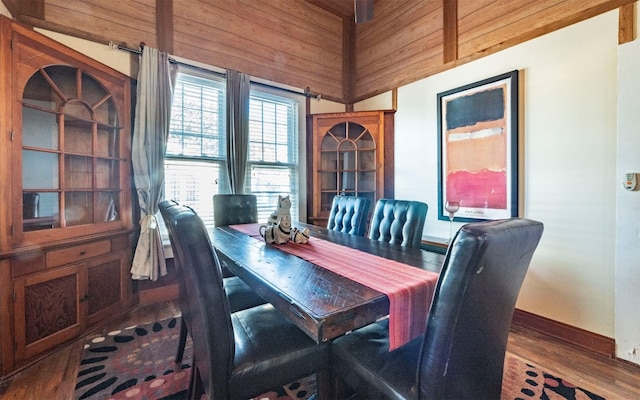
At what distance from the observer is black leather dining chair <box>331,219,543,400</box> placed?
77 centimetres

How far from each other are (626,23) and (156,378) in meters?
3.80

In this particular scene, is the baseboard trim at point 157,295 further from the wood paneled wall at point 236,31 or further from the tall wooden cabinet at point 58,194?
the wood paneled wall at point 236,31

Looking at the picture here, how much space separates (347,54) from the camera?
166 inches

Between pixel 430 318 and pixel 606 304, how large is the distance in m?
2.08

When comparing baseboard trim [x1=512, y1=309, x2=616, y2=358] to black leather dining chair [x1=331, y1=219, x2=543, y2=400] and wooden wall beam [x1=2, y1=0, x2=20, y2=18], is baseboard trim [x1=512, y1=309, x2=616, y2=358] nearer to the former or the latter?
black leather dining chair [x1=331, y1=219, x2=543, y2=400]

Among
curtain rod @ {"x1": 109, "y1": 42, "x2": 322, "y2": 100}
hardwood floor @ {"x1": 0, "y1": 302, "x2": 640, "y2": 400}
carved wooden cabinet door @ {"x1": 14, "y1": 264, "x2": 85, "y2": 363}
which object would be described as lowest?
hardwood floor @ {"x1": 0, "y1": 302, "x2": 640, "y2": 400}

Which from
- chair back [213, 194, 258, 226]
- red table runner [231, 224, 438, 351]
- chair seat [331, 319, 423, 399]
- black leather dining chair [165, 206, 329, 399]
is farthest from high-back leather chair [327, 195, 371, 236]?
black leather dining chair [165, 206, 329, 399]

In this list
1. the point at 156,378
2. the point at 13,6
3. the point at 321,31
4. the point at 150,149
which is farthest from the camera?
the point at 321,31

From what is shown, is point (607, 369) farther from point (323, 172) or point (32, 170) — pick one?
point (32, 170)

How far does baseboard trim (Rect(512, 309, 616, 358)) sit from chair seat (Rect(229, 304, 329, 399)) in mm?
2084

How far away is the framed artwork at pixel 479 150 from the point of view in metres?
2.48

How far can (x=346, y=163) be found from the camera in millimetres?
3779

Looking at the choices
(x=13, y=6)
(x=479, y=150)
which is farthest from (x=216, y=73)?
(x=479, y=150)

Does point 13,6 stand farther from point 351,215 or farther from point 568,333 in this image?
point 568,333
